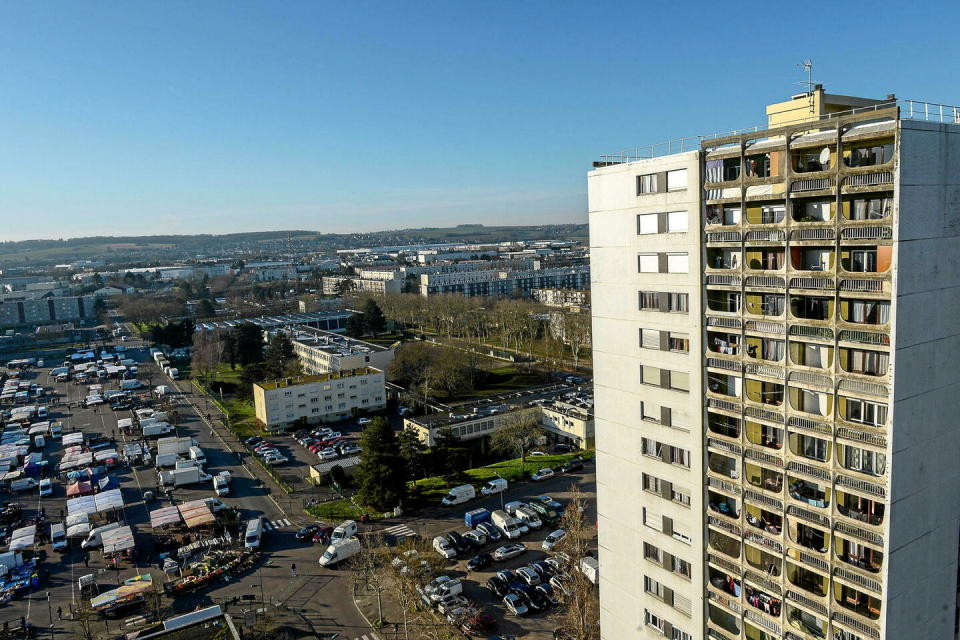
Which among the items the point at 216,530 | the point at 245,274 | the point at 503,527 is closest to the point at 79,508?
the point at 216,530

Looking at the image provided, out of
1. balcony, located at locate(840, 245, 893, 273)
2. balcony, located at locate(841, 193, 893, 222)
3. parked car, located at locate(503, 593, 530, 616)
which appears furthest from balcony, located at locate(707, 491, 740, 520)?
parked car, located at locate(503, 593, 530, 616)

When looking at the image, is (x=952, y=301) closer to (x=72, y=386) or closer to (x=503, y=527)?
(x=503, y=527)

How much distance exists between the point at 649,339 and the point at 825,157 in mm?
3465

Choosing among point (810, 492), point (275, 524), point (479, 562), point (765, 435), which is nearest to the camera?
point (810, 492)

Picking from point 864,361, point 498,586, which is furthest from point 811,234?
point 498,586

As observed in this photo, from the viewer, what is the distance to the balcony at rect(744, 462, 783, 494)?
8273mm

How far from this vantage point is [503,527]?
836 inches

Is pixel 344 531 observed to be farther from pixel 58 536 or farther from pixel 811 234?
pixel 811 234

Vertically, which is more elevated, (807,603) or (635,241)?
(635,241)

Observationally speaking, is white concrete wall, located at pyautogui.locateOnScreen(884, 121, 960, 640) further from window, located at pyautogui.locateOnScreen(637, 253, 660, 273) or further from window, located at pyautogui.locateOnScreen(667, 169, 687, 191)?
window, located at pyautogui.locateOnScreen(637, 253, 660, 273)

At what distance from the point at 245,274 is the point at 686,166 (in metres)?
126

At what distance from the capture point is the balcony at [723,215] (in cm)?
841

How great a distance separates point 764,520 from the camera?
8.57 meters

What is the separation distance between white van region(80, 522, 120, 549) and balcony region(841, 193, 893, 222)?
24.3 metres
